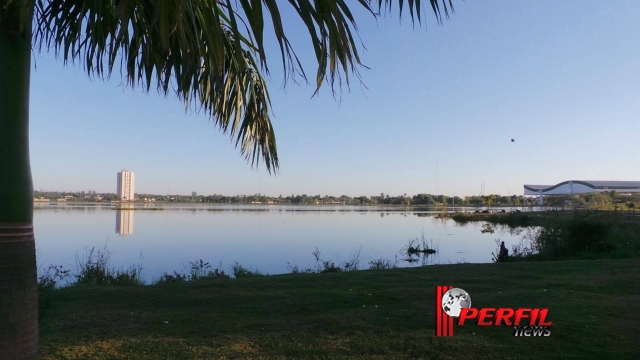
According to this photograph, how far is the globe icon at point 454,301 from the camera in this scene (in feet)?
13.9

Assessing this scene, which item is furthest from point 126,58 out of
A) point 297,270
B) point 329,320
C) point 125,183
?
point 125,183

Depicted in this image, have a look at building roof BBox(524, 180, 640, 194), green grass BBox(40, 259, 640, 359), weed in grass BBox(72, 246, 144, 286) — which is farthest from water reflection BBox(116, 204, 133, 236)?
building roof BBox(524, 180, 640, 194)

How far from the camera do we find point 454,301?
4.42 m

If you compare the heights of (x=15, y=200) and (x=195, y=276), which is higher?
(x=15, y=200)

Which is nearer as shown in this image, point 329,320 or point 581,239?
point 329,320

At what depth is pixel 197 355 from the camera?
386 centimetres

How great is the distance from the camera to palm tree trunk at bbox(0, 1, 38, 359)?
2.65 metres

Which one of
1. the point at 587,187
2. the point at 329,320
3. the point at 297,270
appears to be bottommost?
the point at 297,270

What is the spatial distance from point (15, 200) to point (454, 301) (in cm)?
344

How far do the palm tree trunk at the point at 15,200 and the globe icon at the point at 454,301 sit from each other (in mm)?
2955

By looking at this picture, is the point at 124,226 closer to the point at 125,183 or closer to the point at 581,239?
the point at 581,239

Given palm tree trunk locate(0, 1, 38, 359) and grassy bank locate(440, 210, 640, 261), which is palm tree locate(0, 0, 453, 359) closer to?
palm tree trunk locate(0, 1, 38, 359)

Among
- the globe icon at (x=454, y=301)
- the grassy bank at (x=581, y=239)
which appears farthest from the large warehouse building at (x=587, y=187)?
the globe icon at (x=454, y=301)

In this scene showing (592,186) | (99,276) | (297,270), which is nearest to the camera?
(99,276)
